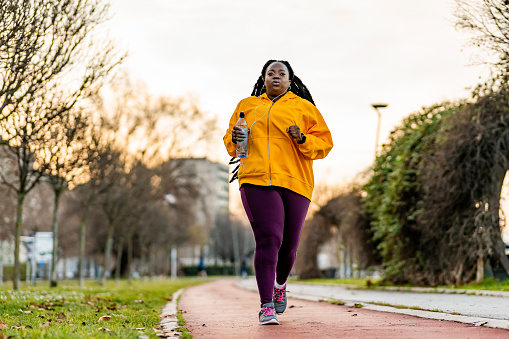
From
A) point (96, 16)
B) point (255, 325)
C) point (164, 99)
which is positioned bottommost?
point (255, 325)

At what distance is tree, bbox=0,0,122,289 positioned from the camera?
10.7 meters

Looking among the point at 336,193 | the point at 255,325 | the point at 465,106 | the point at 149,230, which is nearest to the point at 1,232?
the point at 149,230

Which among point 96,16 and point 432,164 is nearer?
point 96,16

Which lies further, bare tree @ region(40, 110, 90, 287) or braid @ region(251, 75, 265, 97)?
bare tree @ region(40, 110, 90, 287)

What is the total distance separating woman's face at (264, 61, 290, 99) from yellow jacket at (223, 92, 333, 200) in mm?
84

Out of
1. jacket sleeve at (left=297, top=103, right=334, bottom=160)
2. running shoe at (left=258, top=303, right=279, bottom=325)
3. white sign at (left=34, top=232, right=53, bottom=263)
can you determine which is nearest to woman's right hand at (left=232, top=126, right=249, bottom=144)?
jacket sleeve at (left=297, top=103, right=334, bottom=160)

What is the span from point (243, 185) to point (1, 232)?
3979cm

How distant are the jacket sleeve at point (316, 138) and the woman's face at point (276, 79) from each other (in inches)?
12.2

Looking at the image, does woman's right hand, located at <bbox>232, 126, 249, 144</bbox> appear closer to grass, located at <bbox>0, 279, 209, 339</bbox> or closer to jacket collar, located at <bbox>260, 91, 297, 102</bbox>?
jacket collar, located at <bbox>260, 91, 297, 102</bbox>

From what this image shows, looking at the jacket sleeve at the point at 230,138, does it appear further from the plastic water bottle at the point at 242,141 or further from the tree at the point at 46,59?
the tree at the point at 46,59

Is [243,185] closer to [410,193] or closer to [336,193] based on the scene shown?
[410,193]

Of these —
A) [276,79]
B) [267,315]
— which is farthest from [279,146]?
[267,315]

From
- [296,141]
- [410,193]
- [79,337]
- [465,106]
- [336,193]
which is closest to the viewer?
[79,337]

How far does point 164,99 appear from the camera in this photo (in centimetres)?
4409
